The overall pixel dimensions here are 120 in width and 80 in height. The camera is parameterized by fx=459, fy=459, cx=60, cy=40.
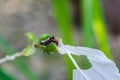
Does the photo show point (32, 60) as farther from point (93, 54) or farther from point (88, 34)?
point (93, 54)

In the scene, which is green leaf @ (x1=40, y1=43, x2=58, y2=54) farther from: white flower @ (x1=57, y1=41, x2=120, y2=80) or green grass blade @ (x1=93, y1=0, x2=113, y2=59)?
green grass blade @ (x1=93, y1=0, x2=113, y2=59)

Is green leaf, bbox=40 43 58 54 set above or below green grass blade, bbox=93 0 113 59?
above

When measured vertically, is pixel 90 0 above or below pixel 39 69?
above

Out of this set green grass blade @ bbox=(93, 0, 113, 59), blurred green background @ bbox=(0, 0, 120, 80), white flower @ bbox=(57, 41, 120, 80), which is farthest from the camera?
blurred green background @ bbox=(0, 0, 120, 80)

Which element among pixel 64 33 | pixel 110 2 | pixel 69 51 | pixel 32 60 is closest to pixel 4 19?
pixel 32 60

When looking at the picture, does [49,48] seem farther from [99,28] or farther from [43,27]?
[43,27]

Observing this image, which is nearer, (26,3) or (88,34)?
(88,34)

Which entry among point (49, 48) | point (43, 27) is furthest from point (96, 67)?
point (43, 27)

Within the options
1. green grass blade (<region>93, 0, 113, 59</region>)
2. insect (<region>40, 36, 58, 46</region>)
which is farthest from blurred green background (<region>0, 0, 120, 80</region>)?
insect (<region>40, 36, 58, 46</region>)
